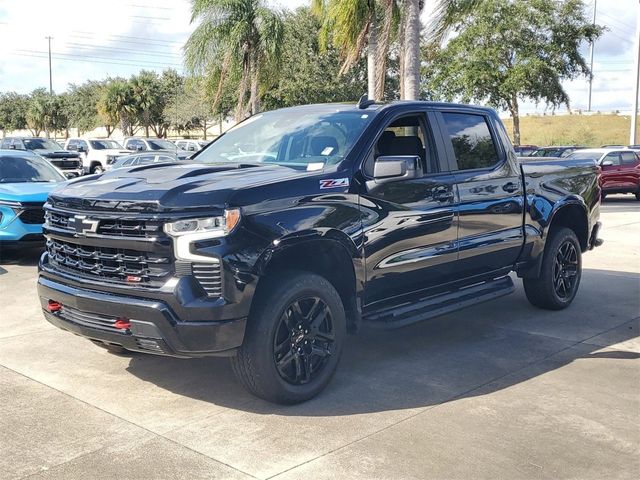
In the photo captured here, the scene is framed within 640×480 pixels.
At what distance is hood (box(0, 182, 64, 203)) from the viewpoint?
10.4 m

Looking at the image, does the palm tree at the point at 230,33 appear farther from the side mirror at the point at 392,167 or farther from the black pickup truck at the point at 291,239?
the side mirror at the point at 392,167

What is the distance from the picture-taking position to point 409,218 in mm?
5543

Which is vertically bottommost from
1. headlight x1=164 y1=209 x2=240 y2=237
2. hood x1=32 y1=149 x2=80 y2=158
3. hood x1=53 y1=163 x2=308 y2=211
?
headlight x1=164 y1=209 x2=240 y2=237

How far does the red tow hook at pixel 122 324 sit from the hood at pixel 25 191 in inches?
246

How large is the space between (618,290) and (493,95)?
88.0ft

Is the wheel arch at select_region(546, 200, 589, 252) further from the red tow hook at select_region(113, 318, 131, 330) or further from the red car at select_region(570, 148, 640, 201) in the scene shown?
the red car at select_region(570, 148, 640, 201)

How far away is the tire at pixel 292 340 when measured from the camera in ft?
15.1

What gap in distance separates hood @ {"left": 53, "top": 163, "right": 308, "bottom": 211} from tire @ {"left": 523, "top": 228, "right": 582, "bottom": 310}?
3.45 m

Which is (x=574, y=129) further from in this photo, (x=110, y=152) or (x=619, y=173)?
(x=110, y=152)

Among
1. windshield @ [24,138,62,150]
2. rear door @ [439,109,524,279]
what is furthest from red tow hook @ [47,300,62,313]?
windshield @ [24,138,62,150]

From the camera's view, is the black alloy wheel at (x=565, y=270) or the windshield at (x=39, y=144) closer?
the black alloy wheel at (x=565, y=270)

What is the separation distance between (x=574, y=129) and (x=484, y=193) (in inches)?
2864

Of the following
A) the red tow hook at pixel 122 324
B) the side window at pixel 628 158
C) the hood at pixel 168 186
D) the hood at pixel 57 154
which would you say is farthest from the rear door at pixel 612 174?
the red tow hook at pixel 122 324

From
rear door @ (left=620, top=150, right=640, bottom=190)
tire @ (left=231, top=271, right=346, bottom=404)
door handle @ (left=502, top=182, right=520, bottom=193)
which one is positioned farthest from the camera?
rear door @ (left=620, top=150, right=640, bottom=190)
